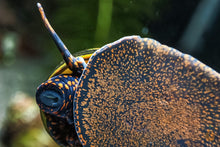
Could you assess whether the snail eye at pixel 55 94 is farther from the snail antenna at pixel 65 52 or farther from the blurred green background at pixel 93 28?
the blurred green background at pixel 93 28

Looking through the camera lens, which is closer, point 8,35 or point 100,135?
point 100,135

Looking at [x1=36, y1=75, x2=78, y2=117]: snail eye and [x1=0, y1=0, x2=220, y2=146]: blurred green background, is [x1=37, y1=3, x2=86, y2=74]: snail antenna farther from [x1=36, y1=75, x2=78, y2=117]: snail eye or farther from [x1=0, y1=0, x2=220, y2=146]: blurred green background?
[x1=0, y1=0, x2=220, y2=146]: blurred green background

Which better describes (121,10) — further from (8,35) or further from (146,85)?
(8,35)

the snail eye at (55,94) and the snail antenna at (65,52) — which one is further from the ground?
the snail antenna at (65,52)

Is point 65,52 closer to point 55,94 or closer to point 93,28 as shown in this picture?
point 55,94

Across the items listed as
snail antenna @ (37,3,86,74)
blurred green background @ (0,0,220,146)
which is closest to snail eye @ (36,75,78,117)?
snail antenna @ (37,3,86,74)

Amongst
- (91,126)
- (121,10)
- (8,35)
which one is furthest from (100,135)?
(8,35)

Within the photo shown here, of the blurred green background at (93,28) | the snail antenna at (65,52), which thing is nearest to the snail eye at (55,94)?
the snail antenna at (65,52)

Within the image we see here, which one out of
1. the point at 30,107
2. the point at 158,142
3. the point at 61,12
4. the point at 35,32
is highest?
the point at 158,142
